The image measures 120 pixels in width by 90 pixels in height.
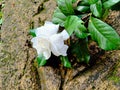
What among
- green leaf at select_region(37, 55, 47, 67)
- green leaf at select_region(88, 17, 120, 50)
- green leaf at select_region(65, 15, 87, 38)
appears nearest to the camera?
green leaf at select_region(88, 17, 120, 50)

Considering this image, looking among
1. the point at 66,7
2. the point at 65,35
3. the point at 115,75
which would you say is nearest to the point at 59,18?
the point at 66,7

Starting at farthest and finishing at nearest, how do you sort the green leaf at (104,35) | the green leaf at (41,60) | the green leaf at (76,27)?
the green leaf at (41,60), the green leaf at (76,27), the green leaf at (104,35)

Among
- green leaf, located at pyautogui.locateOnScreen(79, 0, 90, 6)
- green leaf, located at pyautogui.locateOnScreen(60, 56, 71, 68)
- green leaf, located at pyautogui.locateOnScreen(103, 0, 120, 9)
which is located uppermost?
green leaf, located at pyautogui.locateOnScreen(103, 0, 120, 9)

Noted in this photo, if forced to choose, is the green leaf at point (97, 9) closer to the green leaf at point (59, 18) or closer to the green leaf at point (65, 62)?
the green leaf at point (59, 18)

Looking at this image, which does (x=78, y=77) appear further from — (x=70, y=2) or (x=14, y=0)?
(x=14, y=0)

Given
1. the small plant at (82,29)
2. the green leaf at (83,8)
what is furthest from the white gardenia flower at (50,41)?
the green leaf at (83,8)

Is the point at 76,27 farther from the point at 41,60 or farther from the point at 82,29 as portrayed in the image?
the point at 41,60

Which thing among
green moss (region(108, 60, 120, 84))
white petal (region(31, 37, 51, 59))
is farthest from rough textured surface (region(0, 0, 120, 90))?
white petal (region(31, 37, 51, 59))

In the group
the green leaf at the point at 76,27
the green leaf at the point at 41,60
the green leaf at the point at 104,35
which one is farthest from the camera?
the green leaf at the point at 41,60

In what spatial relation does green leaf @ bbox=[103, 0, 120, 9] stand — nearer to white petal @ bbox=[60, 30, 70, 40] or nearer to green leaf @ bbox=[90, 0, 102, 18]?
green leaf @ bbox=[90, 0, 102, 18]
